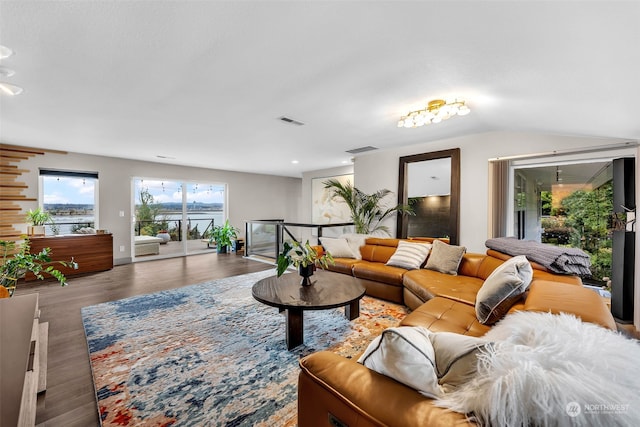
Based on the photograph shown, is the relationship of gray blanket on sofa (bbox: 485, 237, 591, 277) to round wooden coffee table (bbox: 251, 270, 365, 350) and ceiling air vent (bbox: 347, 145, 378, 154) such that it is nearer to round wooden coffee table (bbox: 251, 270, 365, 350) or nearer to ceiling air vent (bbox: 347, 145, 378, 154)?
round wooden coffee table (bbox: 251, 270, 365, 350)

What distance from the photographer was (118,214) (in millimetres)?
5816

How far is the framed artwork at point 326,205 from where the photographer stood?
7.19 metres

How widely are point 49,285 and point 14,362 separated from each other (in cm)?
408

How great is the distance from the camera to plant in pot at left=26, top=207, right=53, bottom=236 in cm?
457

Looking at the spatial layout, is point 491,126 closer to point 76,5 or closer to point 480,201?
point 480,201

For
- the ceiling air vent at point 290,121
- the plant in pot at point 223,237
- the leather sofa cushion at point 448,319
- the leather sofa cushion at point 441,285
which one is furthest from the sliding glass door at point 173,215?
the leather sofa cushion at point 448,319

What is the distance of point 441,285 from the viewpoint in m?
2.71

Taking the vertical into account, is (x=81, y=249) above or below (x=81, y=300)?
above

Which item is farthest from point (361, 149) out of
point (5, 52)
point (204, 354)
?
point (5, 52)

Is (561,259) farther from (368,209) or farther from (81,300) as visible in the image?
(81,300)

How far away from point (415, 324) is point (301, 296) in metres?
1.01

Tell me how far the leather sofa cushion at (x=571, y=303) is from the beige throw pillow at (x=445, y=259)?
4.36 feet

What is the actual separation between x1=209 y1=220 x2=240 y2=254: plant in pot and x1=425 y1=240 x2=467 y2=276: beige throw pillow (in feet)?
17.9

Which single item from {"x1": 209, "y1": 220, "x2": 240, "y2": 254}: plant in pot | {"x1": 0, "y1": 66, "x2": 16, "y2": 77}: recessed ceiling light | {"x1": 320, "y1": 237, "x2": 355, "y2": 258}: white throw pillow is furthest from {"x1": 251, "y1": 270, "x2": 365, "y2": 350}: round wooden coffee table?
{"x1": 209, "y1": 220, "x2": 240, "y2": 254}: plant in pot
